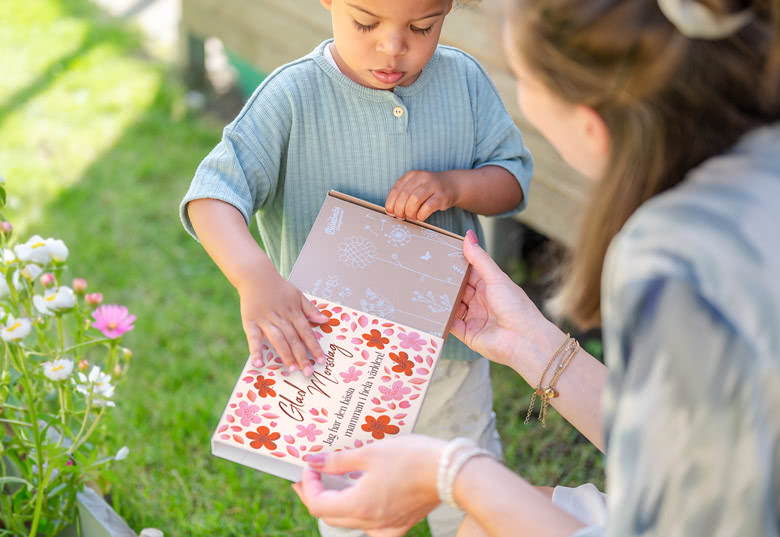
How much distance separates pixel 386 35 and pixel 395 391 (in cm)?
54

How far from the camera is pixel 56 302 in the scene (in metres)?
1.23

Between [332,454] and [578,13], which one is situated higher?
[578,13]

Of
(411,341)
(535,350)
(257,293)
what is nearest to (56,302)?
(257,293)

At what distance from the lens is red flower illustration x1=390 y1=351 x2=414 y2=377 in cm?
117

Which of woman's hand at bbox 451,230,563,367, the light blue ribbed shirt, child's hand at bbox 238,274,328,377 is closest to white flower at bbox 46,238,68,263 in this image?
the light blue ribbed shirt

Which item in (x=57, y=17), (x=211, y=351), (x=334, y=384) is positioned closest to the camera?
(x=334, y=384)

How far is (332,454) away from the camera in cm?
108

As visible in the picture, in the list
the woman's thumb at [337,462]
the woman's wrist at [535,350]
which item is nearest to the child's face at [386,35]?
the woman's wrist at [535,350]

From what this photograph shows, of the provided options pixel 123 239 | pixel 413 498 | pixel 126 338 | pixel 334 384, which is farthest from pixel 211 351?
pixel 413 498

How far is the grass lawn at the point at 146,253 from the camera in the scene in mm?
1805

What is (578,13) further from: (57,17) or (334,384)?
(57,17)

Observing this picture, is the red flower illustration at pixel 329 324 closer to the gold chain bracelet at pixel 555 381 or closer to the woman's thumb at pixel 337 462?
the woman's thumb at pixel 337 462

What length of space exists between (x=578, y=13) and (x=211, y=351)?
167 cm

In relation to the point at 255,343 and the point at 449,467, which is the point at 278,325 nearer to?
the point at 255,343
